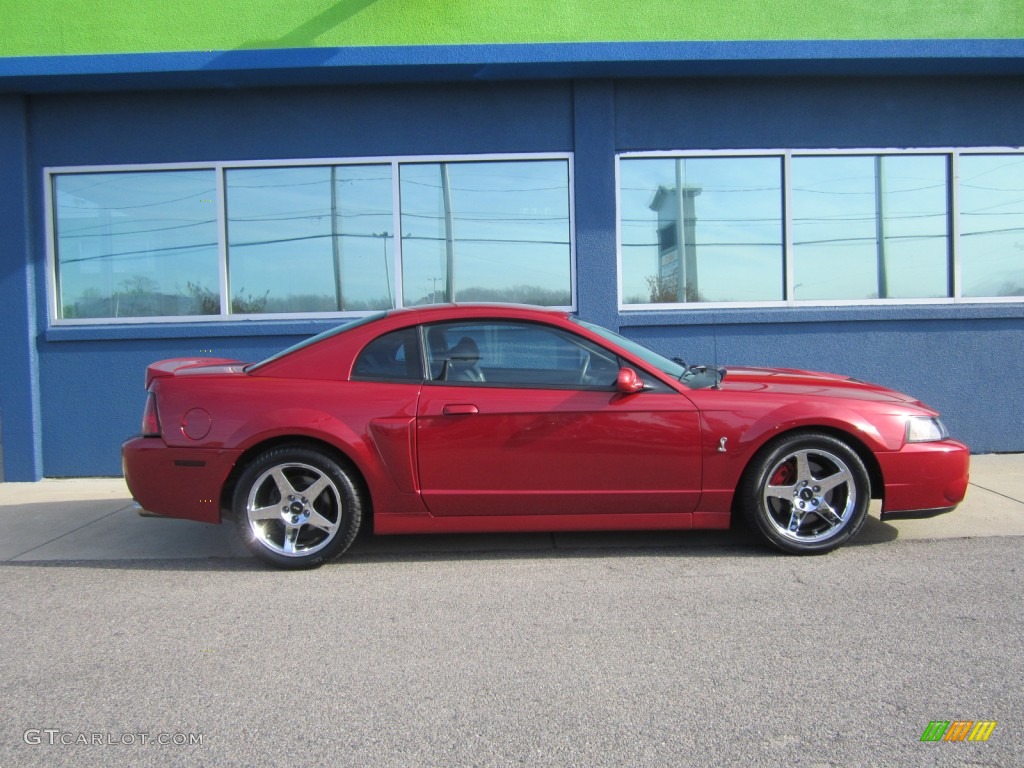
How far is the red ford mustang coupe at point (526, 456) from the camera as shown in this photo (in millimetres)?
4562

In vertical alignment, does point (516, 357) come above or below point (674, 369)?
above

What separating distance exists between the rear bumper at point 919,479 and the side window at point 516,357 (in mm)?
1664

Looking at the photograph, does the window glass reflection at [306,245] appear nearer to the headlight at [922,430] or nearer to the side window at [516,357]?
the side window at [516,357]

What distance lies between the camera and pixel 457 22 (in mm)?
7527

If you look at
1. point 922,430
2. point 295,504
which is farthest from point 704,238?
point 295,504

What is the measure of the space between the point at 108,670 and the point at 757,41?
6978 mm

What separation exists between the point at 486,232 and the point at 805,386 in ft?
13.3

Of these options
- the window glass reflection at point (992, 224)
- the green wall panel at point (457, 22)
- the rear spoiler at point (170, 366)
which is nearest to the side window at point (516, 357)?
the rear spoiler at point (170, 366)

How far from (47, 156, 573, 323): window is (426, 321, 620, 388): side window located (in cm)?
319

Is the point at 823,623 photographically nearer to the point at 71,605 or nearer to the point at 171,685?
the point at 171,685

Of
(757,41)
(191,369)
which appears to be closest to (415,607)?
(191,369)

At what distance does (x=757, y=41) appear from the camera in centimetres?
730

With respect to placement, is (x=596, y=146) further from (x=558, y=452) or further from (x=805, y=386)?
(x=558, y=452)

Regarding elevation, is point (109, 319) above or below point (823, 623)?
above
